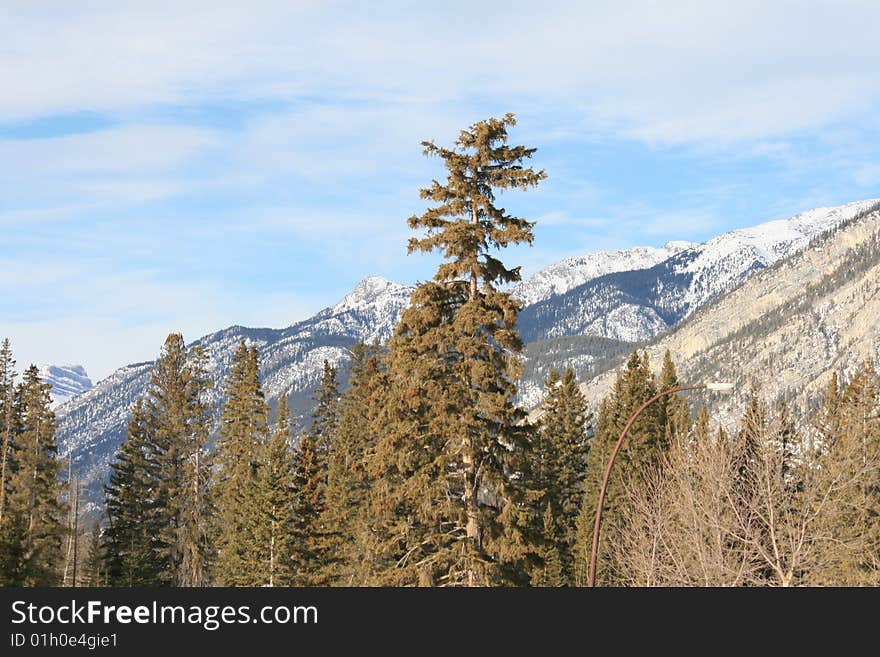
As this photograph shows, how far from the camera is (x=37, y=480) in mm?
60031

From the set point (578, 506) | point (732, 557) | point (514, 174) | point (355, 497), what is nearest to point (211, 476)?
point (355, 497)

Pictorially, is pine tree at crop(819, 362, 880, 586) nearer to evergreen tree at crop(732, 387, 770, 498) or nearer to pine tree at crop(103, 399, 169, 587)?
evergreen tree at crop(732, 387, 770, 498)

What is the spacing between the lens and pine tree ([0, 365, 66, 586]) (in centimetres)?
5791

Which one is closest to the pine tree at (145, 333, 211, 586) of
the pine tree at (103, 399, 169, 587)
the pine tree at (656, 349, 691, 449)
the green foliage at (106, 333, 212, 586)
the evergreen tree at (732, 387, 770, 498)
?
the green foliage at (106, 333, 212, 586)

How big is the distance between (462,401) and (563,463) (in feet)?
146

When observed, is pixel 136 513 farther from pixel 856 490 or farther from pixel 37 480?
pixel 856 490

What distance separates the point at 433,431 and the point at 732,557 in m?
18.3

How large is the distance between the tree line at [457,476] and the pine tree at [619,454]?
22cm

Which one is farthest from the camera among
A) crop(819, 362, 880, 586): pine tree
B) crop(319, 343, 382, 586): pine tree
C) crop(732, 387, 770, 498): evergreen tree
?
crop(319, 343, 382, 586): pine tree

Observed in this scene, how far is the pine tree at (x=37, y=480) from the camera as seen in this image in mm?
57906

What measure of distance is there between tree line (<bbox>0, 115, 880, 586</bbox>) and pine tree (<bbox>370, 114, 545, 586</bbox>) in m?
0.07

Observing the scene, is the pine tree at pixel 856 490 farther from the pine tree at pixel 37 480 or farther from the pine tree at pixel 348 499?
the pine tree at pixel 37 480

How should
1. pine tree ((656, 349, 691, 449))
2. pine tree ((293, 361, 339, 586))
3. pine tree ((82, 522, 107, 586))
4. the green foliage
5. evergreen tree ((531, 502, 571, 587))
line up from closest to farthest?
1. pine tree ((293, 361, 339, 586))
2. pine tree ((82, 522, 107, 586))
3. the green foliage
4. evergreen tree ((531, 502, 571, 587))
5. pine tree ((656, 349, 691, 449))

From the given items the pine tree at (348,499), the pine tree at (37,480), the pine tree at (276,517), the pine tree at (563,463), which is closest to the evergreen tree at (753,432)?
the pine tree at (348,499)
